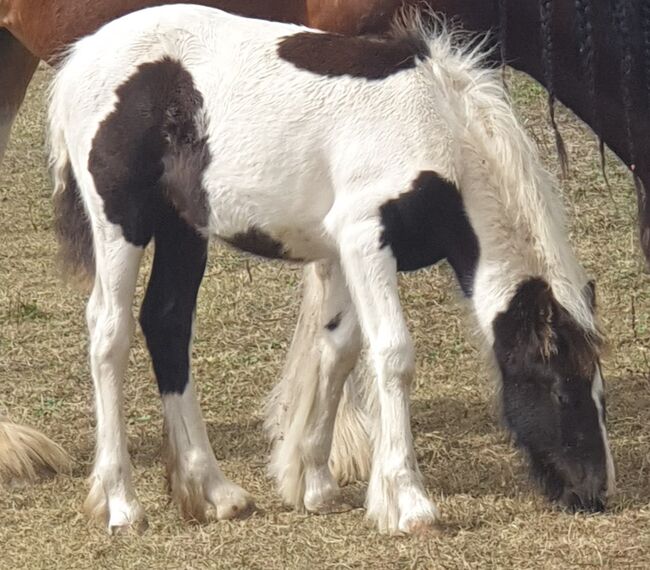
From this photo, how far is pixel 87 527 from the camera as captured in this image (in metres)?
4.68

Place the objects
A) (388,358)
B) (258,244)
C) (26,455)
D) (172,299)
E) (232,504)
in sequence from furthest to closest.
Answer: (26,455)
(172,299)
(232,504)
(258,244)
(388,358)

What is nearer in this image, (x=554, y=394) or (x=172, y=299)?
A: (x=554, y=394)

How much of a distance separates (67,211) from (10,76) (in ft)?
5.23

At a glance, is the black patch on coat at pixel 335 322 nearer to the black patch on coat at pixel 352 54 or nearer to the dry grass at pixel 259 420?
the dry grass at pixel 259 420

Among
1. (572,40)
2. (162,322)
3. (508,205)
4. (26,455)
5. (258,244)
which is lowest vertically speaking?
(26,455)

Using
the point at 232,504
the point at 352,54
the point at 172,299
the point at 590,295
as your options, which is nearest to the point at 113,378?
the point at 172,299

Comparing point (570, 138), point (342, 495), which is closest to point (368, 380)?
point (342, 495)

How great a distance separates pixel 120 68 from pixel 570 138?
5.92 m

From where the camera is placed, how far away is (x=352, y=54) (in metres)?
4.49

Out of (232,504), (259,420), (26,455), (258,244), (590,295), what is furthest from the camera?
(259,420)

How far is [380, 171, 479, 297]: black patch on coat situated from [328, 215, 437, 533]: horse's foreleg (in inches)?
2.3

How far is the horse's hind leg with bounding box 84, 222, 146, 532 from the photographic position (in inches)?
181

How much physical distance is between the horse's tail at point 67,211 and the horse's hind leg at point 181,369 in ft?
0.72

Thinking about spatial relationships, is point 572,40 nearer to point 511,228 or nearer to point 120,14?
point 511,228
